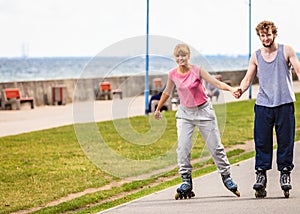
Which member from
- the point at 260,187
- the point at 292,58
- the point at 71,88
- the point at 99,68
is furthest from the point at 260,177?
the point at 99,68

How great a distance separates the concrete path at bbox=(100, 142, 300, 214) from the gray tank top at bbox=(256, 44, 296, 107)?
3.44ft

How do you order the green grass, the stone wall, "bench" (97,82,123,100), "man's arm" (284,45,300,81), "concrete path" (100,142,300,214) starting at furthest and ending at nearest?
"bench" (97,82,123,100) → the stone wall → the green grass → "man's arm" (284,45,300,81) → "concrete path" (100,142,300,214)

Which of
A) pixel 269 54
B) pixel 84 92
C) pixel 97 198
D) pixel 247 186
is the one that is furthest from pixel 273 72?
pixel 84 92

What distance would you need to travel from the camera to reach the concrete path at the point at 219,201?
800cm

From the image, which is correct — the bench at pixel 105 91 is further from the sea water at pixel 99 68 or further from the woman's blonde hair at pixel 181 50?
the woman's blonde hair at pixel 181 50

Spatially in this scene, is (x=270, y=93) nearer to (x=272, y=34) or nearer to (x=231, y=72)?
(x=272, y=34)

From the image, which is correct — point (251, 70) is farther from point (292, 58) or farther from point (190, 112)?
point (190, 112)

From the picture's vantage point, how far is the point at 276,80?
8391mm

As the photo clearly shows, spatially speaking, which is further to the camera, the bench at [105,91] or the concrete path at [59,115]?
the bench at [105,91]

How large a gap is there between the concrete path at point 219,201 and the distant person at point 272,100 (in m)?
0.25

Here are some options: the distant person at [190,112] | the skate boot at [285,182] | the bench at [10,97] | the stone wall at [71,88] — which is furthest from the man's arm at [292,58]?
the bench at [10,97]

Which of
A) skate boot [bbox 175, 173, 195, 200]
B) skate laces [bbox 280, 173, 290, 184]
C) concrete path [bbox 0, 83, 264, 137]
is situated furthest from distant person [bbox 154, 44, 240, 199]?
concrete path [bbox 0, 83, 264, 137]

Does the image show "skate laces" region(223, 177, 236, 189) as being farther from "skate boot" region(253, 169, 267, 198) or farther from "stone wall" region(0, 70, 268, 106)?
"stone wall" region(0, 70, 268, 106)

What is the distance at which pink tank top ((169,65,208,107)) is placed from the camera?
8531mm
